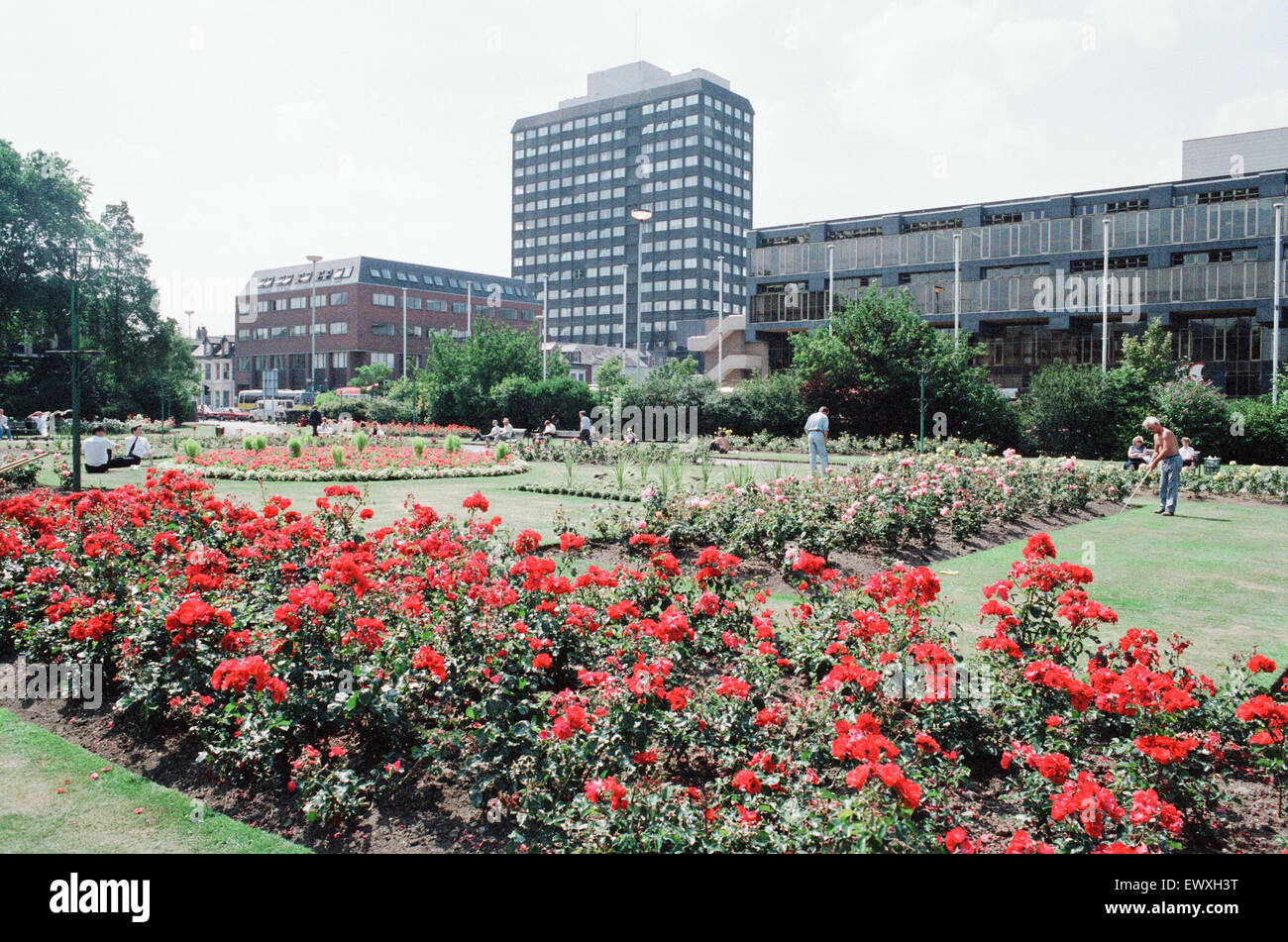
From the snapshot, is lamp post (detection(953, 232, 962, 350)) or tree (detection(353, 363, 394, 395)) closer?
lamp post (detection(953, 232, 962, 350))

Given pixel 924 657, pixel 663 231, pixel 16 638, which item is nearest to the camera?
pixel 924 657

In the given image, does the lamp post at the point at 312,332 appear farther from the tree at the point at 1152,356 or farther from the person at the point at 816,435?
the person at the point at 816,435

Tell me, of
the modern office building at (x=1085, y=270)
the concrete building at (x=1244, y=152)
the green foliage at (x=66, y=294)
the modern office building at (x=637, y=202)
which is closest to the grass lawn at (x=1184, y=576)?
the green foliage at (x=66, y=294)

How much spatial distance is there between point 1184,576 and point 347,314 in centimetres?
9638

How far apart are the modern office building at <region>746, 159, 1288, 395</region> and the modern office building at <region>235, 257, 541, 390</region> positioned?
4989cm

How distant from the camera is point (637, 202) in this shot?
125m

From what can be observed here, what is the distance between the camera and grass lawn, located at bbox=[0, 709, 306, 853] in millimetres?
3949

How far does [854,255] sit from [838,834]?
2236 inches

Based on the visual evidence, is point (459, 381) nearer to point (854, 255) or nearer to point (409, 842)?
point (854, 255)

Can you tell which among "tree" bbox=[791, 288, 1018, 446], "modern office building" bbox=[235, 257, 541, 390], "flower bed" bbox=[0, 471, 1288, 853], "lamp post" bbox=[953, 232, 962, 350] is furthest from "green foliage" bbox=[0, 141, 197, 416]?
"modern office building" bbox=[235, 257, 541, 390]

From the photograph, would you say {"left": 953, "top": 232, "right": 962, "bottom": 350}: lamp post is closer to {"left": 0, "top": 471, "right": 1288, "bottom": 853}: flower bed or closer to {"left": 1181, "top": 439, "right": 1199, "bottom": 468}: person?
{"left": 1181, "top": 439, "right": 1199, "bottom": 468}: person
